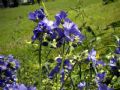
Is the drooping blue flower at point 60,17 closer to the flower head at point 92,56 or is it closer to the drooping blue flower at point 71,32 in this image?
the drooping blue flower at point 71,32

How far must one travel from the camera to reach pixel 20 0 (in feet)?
201

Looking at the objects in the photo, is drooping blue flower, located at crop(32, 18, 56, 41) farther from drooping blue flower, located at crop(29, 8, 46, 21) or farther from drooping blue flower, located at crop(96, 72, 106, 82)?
drooping blue flower, located at crop(96, 72, 106, 82)

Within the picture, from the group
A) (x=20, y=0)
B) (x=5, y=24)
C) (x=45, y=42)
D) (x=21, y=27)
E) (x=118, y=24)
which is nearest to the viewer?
(x=45, y=42)

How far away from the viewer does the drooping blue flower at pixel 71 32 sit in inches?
116

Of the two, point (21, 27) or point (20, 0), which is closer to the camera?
point (21, 27)

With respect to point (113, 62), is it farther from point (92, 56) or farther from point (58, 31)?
point (58, 31)

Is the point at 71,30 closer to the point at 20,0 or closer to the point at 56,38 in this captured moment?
the point at 56,38

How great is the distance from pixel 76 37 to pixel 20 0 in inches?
2321

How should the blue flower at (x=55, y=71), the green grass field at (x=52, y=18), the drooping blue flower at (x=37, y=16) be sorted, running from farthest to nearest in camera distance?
the green grass field at (x=52, y=18) → the blue flower at (x=55, y=71) → the drooping blue flower at (x=37, y=16)

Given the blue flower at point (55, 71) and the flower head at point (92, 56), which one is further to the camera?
the blue flower at point (55, 71)

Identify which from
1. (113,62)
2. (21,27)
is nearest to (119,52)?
(113,62)

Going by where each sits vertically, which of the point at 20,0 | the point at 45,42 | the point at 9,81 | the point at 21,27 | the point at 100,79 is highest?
the point at 45,42

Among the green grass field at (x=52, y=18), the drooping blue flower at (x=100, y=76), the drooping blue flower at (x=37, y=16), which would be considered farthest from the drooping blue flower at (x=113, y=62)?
the green grass field at (x=52, y=18)

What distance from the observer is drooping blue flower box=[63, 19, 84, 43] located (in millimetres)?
2941
